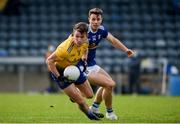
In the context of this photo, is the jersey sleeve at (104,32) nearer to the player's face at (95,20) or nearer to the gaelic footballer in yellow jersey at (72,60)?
the player's face at (95,20)

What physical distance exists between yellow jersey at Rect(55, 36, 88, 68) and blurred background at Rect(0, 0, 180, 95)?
14296 millimetres

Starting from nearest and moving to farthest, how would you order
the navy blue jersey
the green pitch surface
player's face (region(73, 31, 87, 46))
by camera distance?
player's face (region(73, 31, 87, 46)), the green pitch surface, the navy blue jersey

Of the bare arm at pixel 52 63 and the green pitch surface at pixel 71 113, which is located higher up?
the bare arm at pixel 52 63

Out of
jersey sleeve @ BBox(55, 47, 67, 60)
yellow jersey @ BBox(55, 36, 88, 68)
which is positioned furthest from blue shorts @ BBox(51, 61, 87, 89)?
jersey sleeve @ BBox(55, 47, 67, 60)

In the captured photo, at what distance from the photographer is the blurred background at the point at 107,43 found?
26125 mm

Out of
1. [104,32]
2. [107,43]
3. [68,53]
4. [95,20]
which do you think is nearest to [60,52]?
[68,53]

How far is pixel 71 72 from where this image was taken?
10.4 meters

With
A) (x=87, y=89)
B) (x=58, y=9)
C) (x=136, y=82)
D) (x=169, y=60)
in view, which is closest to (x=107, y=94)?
(x=87, y=89)

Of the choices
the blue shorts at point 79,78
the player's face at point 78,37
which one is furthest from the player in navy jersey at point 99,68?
the player's face at point 78,37

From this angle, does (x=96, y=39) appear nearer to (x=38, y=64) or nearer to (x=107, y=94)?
(x=107, y=94)

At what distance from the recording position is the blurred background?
85.7 feet

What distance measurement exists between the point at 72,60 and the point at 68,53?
0.19 m

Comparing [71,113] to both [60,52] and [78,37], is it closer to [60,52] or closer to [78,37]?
[60,52]

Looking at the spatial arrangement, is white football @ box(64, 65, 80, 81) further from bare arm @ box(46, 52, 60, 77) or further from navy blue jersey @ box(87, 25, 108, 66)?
navy blue jersey @ box(87, 25, 108, 66)
